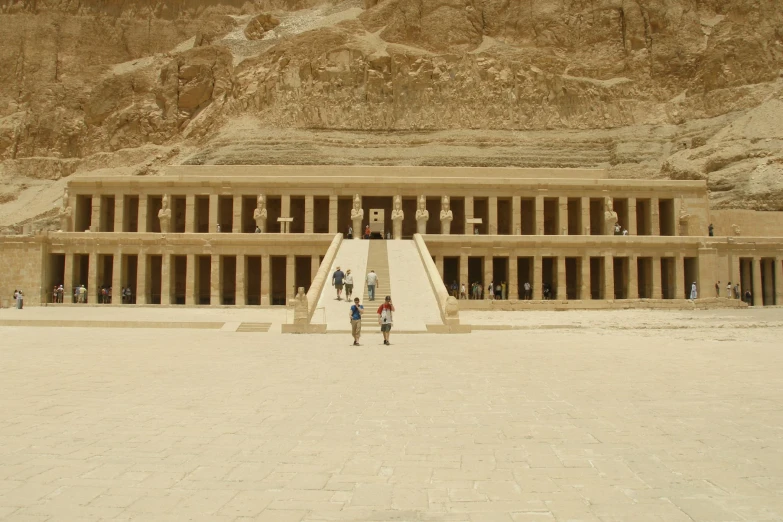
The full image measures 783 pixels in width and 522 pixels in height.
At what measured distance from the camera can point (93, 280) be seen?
3747 centimetres

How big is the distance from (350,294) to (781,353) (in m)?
14.8

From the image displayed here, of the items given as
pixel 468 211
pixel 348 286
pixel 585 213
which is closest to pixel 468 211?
pixel 468 211

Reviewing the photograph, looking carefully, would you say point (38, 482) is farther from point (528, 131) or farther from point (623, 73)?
point (623, 73)

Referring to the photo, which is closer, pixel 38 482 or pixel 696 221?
pixel 38 482

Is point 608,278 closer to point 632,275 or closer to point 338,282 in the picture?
point 632,275

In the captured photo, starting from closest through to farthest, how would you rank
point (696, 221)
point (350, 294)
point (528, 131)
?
point (350, 294)
point (696, 221)
point (528, 131)

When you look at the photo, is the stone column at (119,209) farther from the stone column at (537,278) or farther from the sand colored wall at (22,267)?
the stone column at (537,278)

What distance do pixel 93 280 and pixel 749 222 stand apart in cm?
3952

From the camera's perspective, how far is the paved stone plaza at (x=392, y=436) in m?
5.84

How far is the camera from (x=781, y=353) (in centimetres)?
1554

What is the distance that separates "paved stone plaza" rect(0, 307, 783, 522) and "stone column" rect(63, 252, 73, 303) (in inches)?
922

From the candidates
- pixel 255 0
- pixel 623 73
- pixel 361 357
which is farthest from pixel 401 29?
pixel 361 357

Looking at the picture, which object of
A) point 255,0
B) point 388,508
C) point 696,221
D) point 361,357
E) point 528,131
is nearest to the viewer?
point 388,508

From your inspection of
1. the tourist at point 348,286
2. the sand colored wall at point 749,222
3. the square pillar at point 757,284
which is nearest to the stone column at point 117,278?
the tourist at point 348,286
